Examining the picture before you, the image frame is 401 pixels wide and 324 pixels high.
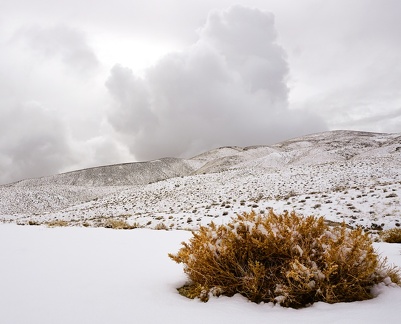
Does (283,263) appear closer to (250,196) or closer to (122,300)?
(122,300)

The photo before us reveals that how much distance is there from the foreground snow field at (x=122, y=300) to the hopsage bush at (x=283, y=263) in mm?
152

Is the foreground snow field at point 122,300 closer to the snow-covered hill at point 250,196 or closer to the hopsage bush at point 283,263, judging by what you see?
the hopsage bush at point 283,263

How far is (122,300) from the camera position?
274 cm

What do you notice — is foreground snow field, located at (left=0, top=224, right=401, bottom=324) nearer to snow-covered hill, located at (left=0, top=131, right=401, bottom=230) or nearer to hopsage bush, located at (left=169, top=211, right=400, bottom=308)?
hopsage bush, located at (left=169, top=211, right=400, bottom=308)

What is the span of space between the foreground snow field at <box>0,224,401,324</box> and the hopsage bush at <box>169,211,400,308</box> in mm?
152

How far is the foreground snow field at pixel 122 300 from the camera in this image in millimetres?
2332

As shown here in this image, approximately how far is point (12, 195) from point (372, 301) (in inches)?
2014

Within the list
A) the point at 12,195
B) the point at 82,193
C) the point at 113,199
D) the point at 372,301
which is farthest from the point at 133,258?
the point at 82,193

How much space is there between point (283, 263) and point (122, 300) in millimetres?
1734

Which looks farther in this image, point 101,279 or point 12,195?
point 12,195

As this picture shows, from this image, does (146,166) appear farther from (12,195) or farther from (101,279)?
(101,279)

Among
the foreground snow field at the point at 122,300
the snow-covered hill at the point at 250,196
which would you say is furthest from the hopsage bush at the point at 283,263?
the snow-covered hill at the point at 250,196

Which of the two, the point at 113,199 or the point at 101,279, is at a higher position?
the point at 113,199

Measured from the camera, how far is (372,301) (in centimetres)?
254
